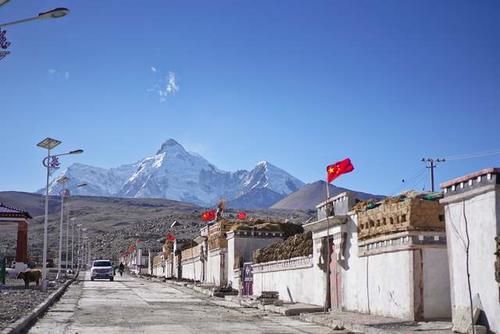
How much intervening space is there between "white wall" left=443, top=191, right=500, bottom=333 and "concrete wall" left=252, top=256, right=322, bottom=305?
33.3 ft

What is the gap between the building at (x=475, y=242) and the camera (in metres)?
13.2

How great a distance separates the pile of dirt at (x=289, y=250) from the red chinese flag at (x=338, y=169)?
214 inches

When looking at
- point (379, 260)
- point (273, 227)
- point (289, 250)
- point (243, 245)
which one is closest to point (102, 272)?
point (243, 245)

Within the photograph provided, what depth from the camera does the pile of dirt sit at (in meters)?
28.5

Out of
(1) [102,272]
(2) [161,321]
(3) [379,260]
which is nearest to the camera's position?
(3) [379,260]

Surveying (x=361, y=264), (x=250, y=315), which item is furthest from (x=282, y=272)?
(x=361, y=264)

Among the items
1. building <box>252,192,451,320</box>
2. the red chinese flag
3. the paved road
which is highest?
the red chinese flag

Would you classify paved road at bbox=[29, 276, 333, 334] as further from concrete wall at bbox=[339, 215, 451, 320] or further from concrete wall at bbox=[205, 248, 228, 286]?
concrete wall at bbox=[205, 248, 228, 286]

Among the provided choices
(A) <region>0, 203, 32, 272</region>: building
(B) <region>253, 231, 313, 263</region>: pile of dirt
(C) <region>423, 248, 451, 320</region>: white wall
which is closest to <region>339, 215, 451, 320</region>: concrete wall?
(C) <region>423, 248, 451, 320</region>: white wall

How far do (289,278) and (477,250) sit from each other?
15065 mm

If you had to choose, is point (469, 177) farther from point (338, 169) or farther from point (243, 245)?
Result: point (243, 245)

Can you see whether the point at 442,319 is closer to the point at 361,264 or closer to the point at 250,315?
the point at 361,264

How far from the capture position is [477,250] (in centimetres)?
1392

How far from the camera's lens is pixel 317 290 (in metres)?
24.8
